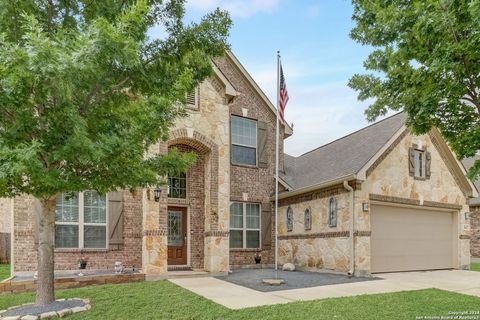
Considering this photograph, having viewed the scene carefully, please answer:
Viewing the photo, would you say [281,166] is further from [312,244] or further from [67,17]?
[67,17]

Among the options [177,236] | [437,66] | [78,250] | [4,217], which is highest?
[437,66]

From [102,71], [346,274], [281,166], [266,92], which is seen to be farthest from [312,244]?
[102,71]

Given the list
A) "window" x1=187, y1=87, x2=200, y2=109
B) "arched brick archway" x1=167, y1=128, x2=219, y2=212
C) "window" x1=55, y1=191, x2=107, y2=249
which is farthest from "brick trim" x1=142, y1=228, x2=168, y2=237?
"window" x1=187, y1=87, x2=200, y2=109

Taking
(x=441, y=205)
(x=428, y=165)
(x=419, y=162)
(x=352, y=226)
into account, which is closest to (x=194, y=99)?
(x=352, y=226)

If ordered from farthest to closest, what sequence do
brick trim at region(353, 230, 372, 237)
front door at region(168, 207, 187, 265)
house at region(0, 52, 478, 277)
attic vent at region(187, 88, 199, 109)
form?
front door at region(168, 207, 187, 265) < attic vent at region(187, 88, 199, 109) < brick trim at region(353, 230, 372, 237) < house at region(0, 52, 478, 277)

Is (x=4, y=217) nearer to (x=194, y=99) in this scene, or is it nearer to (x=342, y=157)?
(x=194, y=99)

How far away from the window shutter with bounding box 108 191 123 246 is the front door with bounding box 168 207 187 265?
5.36ft

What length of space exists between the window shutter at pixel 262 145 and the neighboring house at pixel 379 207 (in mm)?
1122

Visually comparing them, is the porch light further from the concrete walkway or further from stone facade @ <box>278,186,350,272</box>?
stone facade @ <box>278,186,350,272</box>

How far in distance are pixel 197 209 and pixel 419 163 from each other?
829 cm

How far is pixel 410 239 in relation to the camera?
13.2 metres

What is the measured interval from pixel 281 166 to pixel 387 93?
8.36m

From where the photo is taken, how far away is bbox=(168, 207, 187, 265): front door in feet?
39.7

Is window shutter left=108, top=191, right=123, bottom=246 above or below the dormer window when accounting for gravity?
below
